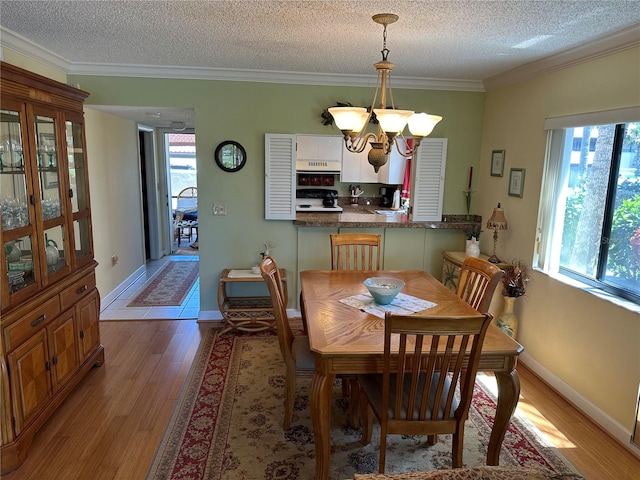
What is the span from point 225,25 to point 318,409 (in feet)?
7.34

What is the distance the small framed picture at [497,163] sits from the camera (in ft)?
13.0

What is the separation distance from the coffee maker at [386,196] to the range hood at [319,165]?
30.4 inches

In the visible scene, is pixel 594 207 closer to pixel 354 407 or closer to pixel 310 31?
pixel 354 407

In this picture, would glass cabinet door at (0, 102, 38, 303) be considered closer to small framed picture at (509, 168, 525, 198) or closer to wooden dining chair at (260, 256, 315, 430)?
wooden dining chair at (260, 256, 315, 430)

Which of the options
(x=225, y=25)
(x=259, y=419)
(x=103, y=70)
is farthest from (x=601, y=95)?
(x=103, y=70)

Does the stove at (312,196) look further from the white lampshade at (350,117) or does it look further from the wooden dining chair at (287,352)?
the white lampshade at (350,117)

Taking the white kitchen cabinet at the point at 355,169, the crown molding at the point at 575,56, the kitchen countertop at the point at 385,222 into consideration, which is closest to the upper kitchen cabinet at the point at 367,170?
the white kitchen cabinet at the point at 355,169

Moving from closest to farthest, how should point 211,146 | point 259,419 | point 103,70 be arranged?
point 259,419, point 103,70, point 211,146

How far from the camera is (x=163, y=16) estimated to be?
2.47m

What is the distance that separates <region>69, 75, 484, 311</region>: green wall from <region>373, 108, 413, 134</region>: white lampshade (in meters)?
1.97

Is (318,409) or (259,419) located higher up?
(318,409)

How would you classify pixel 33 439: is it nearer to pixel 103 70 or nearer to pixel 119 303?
pixel 119 303

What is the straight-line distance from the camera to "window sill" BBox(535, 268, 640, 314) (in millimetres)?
2604

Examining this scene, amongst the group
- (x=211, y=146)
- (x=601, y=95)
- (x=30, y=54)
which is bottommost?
(x=211, y=146)
